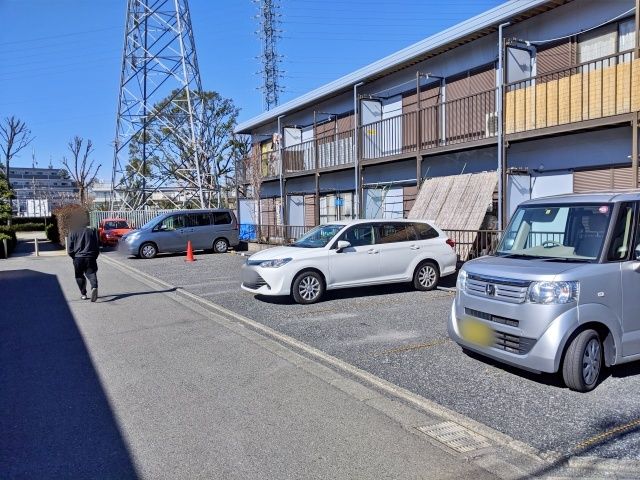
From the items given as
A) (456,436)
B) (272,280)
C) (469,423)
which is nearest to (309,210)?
(272,280)

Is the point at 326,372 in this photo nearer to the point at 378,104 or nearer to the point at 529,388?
the point at 529,388

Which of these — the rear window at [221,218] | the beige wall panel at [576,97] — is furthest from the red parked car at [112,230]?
the beige wall panel at [576,97]

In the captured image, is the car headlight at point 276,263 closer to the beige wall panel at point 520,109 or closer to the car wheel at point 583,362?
the car wheel at point 583,362

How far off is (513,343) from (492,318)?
34cm

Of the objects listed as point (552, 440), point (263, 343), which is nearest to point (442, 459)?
point (552, 440)

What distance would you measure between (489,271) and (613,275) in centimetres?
113

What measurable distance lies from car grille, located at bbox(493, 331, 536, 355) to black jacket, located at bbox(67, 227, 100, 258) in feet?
27.2

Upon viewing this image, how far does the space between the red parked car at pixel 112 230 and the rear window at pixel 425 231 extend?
64.7 feet

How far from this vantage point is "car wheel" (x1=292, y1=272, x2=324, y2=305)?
9883 millimetres

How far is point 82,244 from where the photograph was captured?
421 inches

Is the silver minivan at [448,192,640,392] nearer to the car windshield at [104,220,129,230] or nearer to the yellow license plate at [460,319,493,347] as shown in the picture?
the yellow license plate at [460,319,493,347]

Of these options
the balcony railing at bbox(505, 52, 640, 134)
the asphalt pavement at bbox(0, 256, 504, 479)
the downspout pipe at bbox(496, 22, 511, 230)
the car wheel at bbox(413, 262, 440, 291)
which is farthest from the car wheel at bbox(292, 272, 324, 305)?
the balcony railing at bbox(505, 52, 640, 134)

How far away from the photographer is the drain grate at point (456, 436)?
405 centimetres

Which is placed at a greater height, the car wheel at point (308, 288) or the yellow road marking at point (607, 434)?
the car wheel at point (308, 288)
